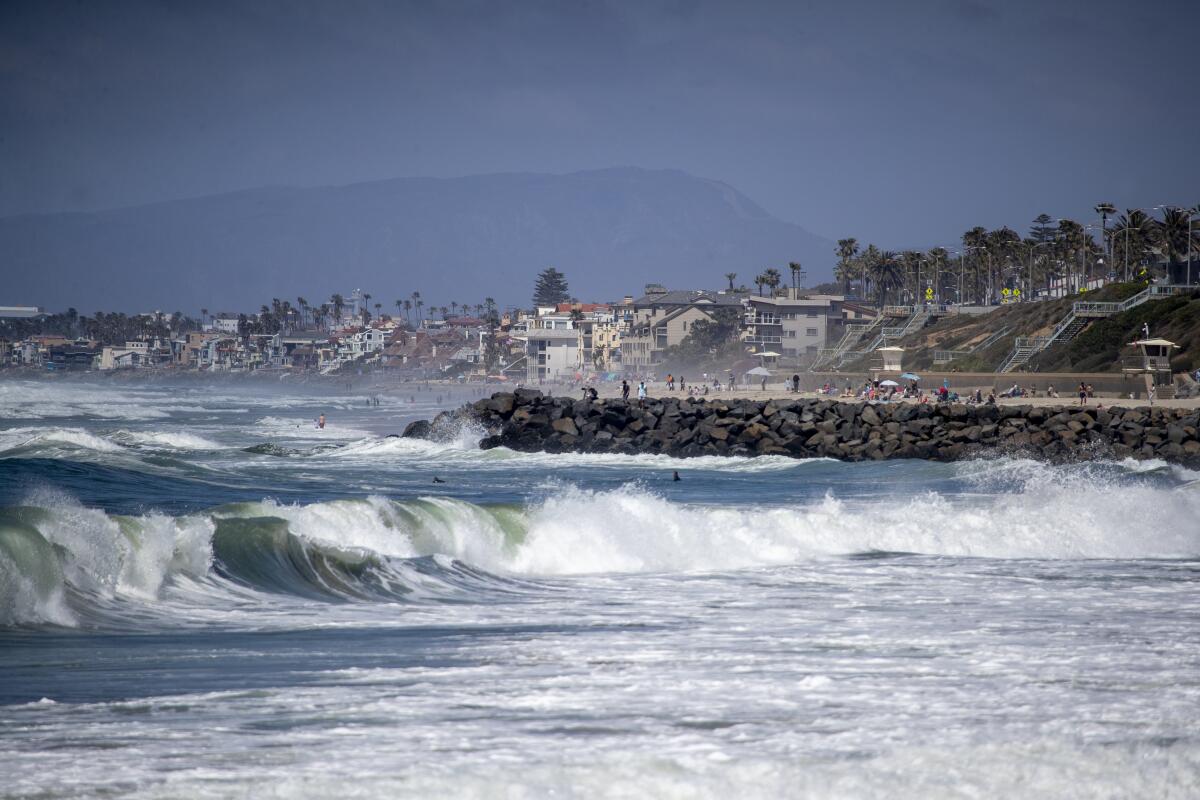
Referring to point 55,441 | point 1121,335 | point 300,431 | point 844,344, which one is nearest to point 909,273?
point 844,344

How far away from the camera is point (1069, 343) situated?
7362cm

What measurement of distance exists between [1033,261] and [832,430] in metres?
101

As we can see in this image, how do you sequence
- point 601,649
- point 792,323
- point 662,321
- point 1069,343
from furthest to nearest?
point 662,321 < point 792,323 < point 1069,343 < point 601,649

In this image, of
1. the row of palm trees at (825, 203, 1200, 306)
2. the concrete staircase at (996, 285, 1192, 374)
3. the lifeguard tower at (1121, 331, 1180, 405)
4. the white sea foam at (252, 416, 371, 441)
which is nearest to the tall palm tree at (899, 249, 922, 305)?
the row of palm trees at (825, 203, 1200, 306)

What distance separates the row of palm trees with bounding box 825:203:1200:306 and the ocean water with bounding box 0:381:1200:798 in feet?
230

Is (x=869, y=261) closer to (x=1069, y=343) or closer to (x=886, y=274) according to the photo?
(x=886, y=274)

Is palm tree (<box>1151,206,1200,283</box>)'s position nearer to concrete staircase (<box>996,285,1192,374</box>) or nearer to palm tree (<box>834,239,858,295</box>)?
concrete staircase (<box>996,285,1192,374</box>)

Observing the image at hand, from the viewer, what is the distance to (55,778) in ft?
25.5

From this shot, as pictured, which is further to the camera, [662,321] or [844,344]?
[662,321]

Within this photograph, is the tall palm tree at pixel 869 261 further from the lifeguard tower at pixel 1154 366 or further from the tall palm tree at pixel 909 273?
the lifeguard tower at pixel 1154 366

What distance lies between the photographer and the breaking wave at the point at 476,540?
1393cm

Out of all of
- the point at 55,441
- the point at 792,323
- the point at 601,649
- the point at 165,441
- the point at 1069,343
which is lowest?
the point at 165,441

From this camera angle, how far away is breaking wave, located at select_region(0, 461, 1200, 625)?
13.9 m

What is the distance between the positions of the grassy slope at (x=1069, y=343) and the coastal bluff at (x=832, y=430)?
2007cm
